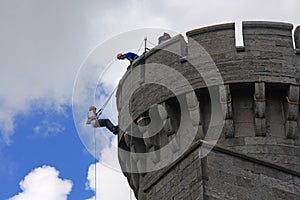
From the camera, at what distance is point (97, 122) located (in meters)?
22.4

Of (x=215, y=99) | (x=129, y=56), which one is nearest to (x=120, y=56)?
(x=129, y=56)

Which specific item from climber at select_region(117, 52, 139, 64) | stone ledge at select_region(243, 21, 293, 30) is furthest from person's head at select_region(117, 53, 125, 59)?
stone ledge at select_region(243, 21, 293, 30)

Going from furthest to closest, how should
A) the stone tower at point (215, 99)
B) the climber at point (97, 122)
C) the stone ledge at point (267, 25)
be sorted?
the climber at point (97, 122) < the stone ledge at point (267, 25) < the stone tower at point (215, 99)

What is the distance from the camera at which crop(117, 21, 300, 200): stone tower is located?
59.8ft

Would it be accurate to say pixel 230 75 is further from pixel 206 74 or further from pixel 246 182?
pixel 246 182

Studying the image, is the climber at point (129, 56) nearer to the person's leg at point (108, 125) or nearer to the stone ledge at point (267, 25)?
the person's leg at point (108, 125)

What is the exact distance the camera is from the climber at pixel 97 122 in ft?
70.4

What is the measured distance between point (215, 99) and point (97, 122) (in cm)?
462

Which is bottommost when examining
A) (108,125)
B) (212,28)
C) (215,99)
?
(215,99)

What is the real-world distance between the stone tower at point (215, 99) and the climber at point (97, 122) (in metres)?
0.92

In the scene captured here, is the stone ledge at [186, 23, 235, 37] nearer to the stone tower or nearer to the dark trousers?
the stone tower

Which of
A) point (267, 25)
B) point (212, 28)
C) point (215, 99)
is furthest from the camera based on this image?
point (212, 28)

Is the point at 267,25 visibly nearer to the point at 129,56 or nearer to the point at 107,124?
the point at 129,56

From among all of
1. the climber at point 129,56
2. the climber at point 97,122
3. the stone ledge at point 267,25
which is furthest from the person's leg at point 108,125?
the stone ledge at point 267,25
